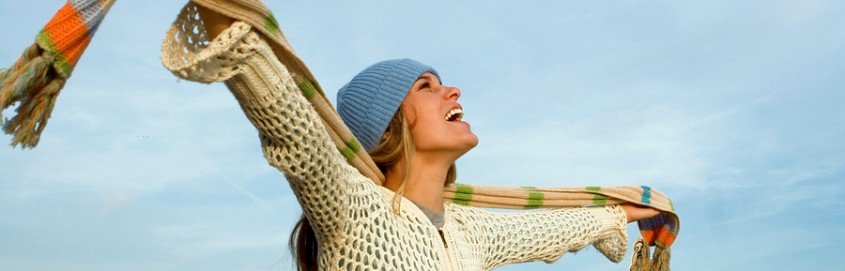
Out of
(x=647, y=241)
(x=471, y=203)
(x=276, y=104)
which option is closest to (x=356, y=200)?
(x=276, y=104)

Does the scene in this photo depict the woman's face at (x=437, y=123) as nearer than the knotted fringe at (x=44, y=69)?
No

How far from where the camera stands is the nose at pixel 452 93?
100 inches

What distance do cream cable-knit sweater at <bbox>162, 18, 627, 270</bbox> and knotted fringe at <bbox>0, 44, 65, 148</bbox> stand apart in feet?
0.71

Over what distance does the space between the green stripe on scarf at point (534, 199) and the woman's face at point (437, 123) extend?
20.9 inches

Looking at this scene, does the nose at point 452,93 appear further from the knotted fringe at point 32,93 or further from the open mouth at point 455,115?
the knotted fringe at point 32,93

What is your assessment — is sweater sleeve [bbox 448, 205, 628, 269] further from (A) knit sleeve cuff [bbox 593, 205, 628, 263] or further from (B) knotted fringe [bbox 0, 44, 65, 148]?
(B) knotted fringe [bbox 0, 44, 65, 148]

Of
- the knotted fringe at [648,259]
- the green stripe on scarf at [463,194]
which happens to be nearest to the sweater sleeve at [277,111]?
the green stripe on scarf at [463,194]

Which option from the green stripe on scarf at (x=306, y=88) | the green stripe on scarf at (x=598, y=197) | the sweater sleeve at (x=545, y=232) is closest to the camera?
the green stripe on scarf at (x=306, y=88)

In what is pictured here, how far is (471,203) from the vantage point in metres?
2.87

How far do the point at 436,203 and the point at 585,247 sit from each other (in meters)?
0.76

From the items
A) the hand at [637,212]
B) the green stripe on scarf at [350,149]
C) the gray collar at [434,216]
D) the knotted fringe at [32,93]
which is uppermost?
the hand at [637,212]

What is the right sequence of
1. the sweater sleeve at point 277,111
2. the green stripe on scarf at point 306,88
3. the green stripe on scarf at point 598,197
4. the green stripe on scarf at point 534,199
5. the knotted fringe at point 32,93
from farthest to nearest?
the green stripe on scarf at point 598,197 → the green stripe on scarf at point 534,199 → the green stripe on scarf at point 306,88 → the sweater sleeve at point 277,111 → the knotted fringe at point 32,93

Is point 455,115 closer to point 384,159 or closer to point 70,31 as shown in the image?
point 384,159

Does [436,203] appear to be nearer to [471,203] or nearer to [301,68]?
[471,203]
